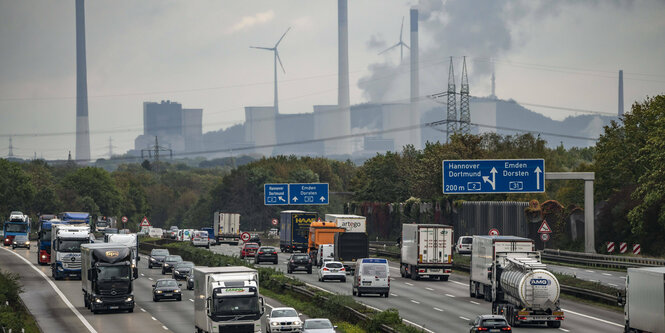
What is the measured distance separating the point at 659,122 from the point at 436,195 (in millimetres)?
42902

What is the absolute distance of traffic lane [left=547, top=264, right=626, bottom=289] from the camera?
6016 cm

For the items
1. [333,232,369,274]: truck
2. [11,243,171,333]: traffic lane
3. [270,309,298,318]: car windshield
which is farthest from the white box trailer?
[333,232,369,274]: truck

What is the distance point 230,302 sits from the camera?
36.9m

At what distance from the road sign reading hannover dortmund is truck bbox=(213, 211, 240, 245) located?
55044mm

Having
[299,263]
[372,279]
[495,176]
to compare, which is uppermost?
[495,176]

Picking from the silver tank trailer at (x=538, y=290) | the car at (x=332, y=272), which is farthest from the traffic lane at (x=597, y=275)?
the silver tank trailer at (x=538, y=290)

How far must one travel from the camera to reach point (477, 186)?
246 feet

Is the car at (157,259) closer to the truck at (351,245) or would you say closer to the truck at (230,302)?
the truck at (351,245)

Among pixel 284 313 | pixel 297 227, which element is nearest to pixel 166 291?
pixel 284 313

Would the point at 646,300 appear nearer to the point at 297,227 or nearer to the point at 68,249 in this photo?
the point at 68,249

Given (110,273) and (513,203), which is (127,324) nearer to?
(110,273)

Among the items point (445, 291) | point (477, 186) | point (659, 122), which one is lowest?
point (445, 291)

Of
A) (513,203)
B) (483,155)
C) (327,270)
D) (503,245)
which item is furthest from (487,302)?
(483,155)

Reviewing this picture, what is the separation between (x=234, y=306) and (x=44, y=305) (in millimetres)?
22044
